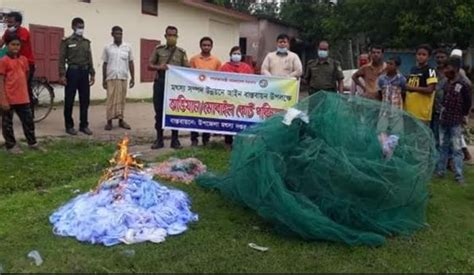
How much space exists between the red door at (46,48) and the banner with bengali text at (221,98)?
7106 mm

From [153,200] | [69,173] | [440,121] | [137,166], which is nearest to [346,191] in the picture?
[153,200]

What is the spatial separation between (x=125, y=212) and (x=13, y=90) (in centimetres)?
350

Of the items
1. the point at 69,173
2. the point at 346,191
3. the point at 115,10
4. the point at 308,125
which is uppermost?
the point at 115,10

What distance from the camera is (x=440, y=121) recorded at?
25.2 ft

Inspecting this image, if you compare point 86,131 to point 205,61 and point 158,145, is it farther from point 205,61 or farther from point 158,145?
point 205,61

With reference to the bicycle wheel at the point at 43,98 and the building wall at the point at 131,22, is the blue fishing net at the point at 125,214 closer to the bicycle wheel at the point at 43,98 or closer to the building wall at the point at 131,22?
the bicycle wheel at the point at 43,98

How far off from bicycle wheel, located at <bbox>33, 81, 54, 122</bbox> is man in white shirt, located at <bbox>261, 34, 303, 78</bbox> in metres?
4.56

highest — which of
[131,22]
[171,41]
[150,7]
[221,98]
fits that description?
[150,7]

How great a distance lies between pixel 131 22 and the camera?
18.5 metres

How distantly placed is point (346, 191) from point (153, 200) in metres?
1.69

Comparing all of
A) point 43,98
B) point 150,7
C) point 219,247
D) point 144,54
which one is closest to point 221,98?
point 219,247

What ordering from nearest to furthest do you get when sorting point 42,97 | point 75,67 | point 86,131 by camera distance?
point 75,67 → point 86,131 → point 42,97

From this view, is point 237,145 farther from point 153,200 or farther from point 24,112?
point 24,112

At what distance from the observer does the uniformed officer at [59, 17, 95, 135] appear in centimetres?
972
